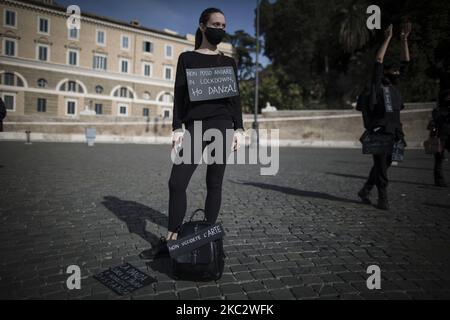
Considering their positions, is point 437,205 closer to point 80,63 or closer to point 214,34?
point 214,34

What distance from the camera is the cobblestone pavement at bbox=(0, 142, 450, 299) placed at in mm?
2398

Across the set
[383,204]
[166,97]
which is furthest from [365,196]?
[166,97]

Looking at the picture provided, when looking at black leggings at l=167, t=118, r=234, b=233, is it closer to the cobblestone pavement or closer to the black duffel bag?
the cobblestone pavement

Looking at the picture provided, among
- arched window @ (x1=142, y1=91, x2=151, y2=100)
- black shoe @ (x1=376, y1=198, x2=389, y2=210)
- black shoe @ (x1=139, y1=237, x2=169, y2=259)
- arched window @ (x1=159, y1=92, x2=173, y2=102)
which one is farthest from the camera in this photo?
arched window @ (x1=159, y1=92, x2=173, y2=102)

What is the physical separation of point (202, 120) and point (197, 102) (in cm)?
17

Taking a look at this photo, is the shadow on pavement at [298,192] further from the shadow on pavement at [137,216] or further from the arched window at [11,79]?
the arched window at [11,79]

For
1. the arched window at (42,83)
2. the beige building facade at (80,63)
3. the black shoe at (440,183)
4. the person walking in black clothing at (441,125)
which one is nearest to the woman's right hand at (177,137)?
the person walking in black clothing at (441,125)

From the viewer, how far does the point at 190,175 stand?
2.81m

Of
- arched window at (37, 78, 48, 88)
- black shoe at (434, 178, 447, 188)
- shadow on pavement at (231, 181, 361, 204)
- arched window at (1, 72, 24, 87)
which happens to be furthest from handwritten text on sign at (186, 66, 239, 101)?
arched window at (37, 78, 48, 88)

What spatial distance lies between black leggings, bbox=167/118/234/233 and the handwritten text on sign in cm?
22

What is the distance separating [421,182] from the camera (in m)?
7.55

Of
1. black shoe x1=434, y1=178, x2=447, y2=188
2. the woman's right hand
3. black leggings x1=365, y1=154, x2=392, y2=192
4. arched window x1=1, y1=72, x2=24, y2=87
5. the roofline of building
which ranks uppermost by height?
the roofline of building

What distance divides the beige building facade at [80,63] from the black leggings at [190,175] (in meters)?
37.6

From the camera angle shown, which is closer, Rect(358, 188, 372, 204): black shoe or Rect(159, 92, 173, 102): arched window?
Rect(358, 188, 372, 204): black shoe
